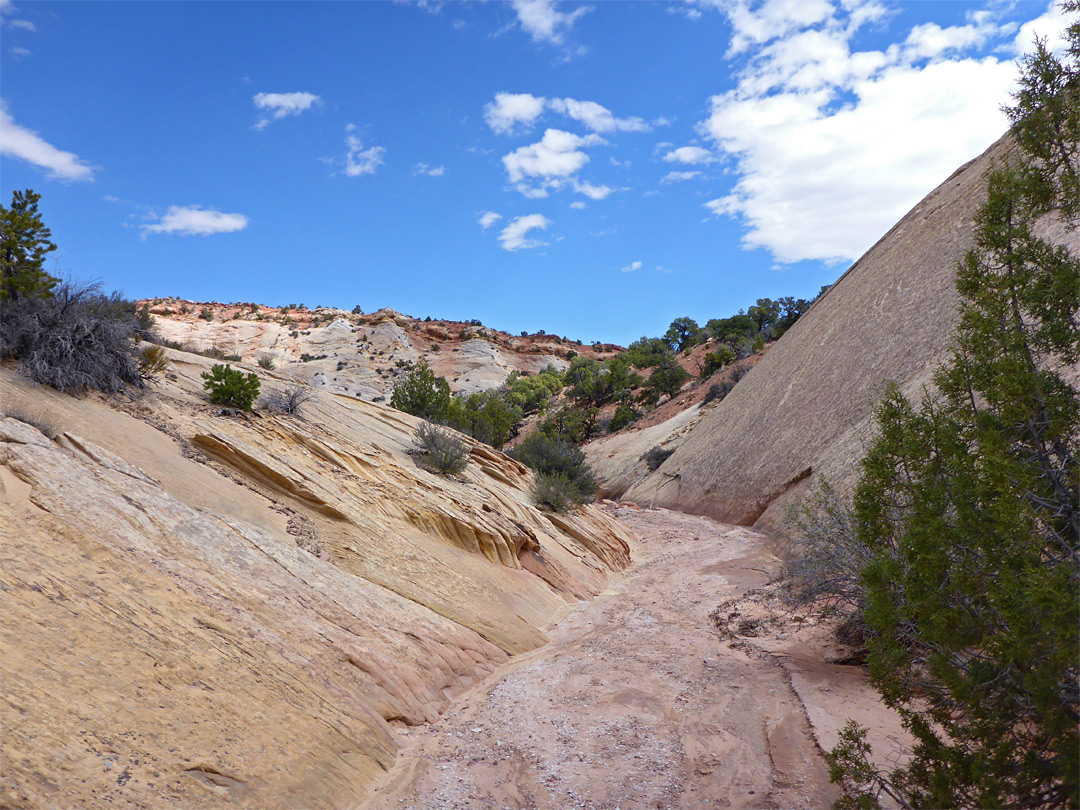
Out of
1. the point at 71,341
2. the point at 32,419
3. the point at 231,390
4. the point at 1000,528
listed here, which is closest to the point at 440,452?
the point at 231,390

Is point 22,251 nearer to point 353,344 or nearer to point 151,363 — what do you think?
point 151,363

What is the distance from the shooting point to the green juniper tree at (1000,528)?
11.5 feet

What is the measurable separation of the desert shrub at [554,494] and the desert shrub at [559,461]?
4.50 feet

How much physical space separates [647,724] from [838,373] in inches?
605

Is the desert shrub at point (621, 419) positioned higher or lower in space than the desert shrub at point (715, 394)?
lower

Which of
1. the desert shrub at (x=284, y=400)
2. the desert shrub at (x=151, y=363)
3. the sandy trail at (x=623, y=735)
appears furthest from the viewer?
the desert shrub at (x=284, y=400)

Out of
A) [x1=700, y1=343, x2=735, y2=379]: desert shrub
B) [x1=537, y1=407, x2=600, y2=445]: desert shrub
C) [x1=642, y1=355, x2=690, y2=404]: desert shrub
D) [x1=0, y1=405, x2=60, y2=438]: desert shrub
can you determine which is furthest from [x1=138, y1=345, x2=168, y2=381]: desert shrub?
[x1=642, y1=355, x2=690, y2=404]: desert shrub

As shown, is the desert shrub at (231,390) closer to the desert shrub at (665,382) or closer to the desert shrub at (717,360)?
the desert shrub at (717,360)

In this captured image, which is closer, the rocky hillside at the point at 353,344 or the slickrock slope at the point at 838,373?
the slickrock slope at the point at 838,373

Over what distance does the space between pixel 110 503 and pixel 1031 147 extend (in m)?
8.51

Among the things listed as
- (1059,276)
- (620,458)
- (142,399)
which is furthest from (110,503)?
(620,458)

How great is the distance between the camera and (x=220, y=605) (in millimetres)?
6184

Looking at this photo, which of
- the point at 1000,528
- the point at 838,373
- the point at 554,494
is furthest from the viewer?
the point at 838,373

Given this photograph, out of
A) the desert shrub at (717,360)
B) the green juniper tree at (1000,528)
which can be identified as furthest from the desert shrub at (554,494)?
the desert shrub at (717,360)
